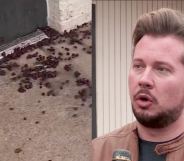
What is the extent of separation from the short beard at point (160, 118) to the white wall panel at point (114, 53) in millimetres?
3952

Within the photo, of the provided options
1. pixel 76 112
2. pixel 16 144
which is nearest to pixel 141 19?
pixel 16 144

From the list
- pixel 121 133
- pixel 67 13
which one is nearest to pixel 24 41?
pixel 67 13

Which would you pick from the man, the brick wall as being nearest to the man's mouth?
the man

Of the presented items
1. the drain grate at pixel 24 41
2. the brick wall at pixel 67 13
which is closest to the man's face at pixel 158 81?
the drain grate at pixel 24 41

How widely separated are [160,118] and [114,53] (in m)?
4.18

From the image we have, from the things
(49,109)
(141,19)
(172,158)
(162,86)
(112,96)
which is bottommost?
(49,109)

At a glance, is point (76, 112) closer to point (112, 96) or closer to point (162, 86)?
point (112, 96)

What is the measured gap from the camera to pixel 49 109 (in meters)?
10.3

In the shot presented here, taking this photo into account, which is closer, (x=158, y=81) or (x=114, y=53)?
(x=158, y=81)

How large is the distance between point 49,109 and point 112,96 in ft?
13.4

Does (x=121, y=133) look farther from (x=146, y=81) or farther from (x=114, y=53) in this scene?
(x=114, y=53)

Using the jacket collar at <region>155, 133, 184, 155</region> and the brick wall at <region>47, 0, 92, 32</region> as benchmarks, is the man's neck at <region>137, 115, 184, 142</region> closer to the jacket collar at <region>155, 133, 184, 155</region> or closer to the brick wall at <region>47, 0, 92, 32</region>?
the jacket collar at <region>155, 133, 184, 155</region>

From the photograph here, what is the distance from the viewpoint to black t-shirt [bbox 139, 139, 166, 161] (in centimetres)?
212

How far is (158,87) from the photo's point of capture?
2088 millimetres
